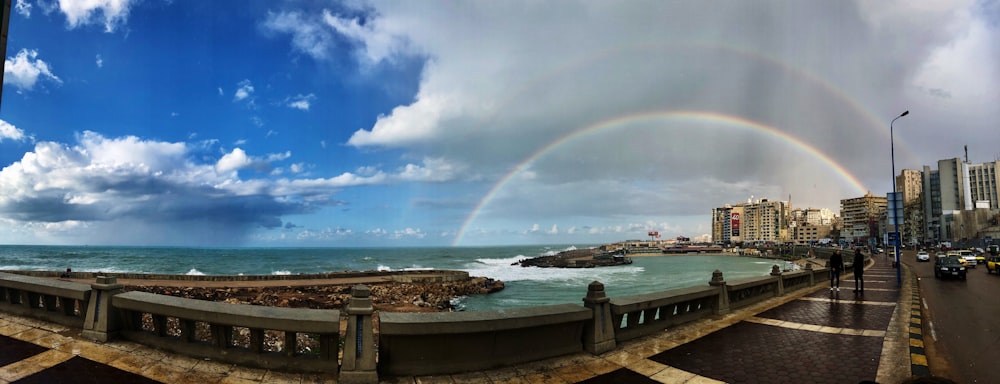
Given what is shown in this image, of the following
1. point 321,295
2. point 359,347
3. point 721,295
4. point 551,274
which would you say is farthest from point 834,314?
point 551,274

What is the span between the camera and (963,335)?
10.0 meters

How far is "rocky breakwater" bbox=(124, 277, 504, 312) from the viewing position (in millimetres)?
28312

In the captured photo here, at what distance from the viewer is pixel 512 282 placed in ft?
187

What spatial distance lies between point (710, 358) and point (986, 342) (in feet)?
23.7

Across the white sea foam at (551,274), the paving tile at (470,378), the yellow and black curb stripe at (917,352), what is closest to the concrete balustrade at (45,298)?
the paving tile at (470,378)

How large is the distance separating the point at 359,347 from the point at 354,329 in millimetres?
230

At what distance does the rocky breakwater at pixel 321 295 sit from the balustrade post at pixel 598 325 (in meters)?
22.0

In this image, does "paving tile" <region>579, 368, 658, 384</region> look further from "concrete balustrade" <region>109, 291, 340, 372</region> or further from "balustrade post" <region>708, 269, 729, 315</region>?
"balustrade post" <region>708, 269, 729, 315</region>

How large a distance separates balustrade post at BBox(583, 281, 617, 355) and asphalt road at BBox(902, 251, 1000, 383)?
488 cm

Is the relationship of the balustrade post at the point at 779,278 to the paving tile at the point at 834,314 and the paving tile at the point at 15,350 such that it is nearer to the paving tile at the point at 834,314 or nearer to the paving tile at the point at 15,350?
the paving tile at the point at 834,314

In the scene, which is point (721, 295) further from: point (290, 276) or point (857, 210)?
point (857, 210)

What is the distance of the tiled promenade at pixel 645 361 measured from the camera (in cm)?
548

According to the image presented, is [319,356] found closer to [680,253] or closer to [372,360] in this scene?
[372,360]

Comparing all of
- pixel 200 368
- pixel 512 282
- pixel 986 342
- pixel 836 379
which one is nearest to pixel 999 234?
pixel 512 282
